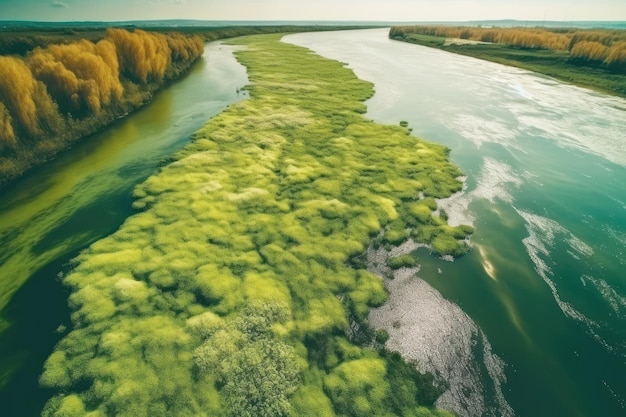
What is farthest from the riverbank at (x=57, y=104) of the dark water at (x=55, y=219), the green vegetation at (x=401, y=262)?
the green vegetation at (x=401, y=262)

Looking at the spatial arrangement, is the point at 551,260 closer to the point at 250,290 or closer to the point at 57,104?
the point at 250,290

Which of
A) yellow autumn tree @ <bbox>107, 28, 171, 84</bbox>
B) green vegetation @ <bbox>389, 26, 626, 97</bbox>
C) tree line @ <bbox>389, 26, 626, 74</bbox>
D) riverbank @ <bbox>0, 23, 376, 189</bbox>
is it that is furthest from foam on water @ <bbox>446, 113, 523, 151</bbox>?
tree line @ <bbox>389, 26, 626, 74</bbox>

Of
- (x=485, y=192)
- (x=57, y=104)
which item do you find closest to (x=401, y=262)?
(x=485, y=192)

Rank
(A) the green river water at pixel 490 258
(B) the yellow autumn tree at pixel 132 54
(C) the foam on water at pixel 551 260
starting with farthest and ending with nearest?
(B) the yellow autumn tree at pixel 132 54 < (C) the foam on water at pixel 551 260 < (A) the green river water at pixel 490 258

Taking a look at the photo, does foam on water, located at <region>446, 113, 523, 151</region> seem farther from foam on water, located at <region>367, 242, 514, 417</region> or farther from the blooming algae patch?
foam on water, located at <region>367, 242, 514, 417</region>

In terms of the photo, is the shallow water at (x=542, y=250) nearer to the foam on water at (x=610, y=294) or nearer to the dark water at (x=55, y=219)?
the foam on water at (x=610, y=294)

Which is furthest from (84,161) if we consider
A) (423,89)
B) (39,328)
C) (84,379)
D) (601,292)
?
(423,89)
